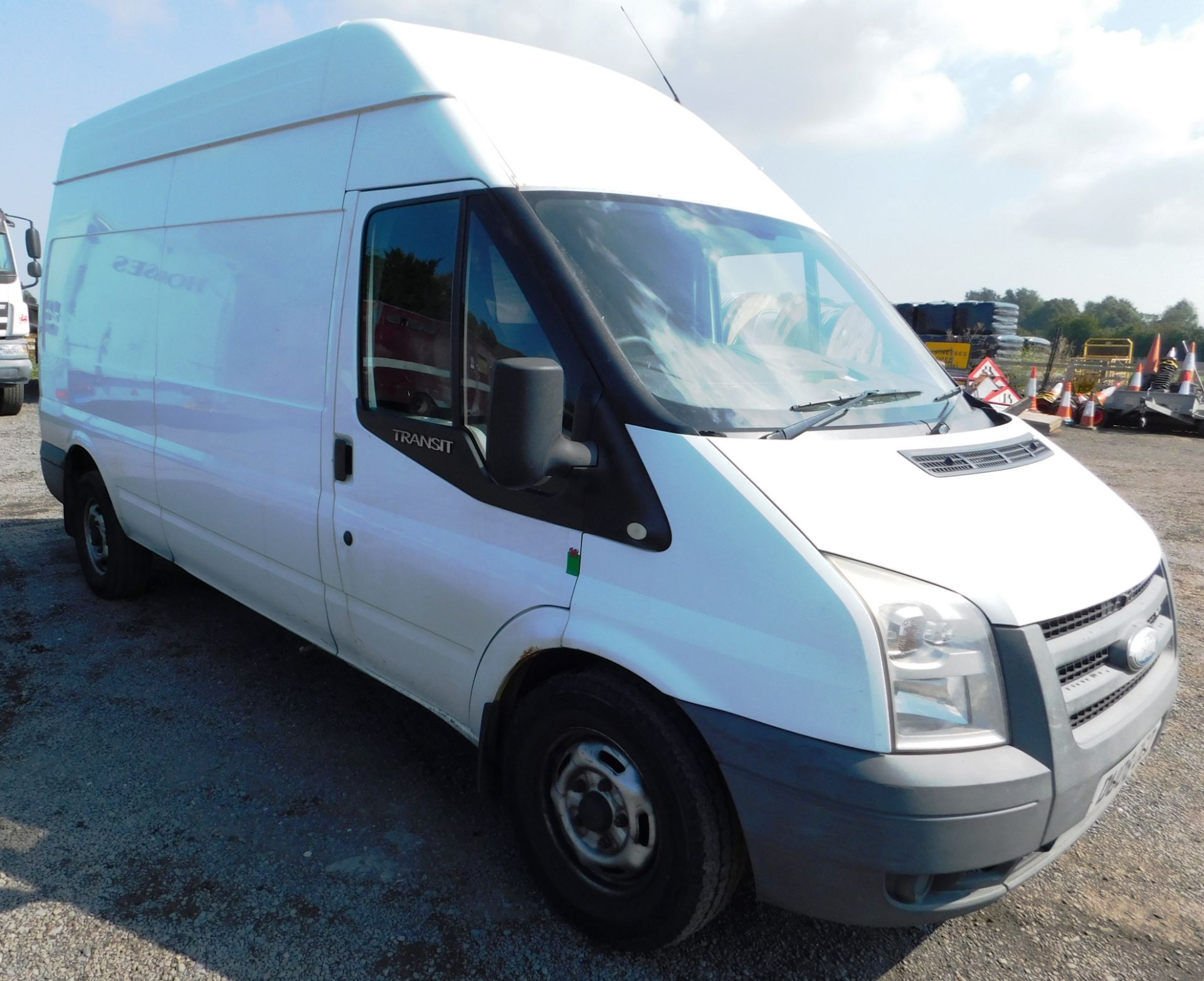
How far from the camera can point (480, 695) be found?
2.83m

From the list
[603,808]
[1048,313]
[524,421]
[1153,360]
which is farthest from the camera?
[1048,313]

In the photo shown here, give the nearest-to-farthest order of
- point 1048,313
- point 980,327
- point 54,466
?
point 54,466 < point 980,327 < point 1048,313

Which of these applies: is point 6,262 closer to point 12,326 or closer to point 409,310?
point 12,326

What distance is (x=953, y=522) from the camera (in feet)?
7.46

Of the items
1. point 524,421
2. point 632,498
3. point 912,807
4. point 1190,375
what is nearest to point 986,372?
point 1190,375

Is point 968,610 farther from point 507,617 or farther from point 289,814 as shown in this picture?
point 289,814

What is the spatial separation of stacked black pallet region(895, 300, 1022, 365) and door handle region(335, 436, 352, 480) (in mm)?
14513

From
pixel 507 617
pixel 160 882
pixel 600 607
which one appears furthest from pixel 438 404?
pixel 160 882

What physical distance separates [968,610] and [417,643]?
178 centimetres

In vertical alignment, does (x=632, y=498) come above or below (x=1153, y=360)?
below

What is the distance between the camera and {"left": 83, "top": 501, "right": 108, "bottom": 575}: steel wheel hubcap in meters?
5.38

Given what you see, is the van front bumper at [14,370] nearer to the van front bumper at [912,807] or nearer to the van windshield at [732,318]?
the van windshield at [732,318]

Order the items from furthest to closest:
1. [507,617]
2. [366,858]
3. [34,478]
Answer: [34,478] < [366,858] < [507,617]

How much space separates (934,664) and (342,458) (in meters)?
2.09
